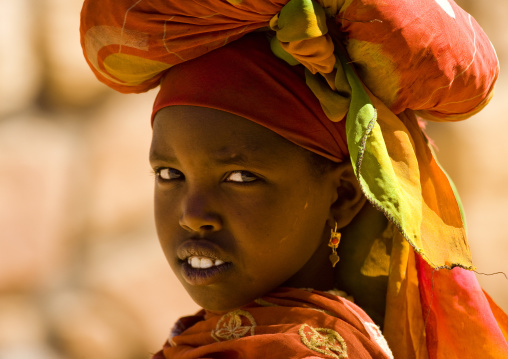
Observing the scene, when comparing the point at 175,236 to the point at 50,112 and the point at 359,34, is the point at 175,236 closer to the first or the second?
the point at 359,34

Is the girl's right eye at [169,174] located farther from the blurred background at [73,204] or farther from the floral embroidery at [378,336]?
the blurred background at [73,204]

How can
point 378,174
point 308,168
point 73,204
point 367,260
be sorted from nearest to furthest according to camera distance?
point 378,174
point 308,168
point 367,260
point 73,204

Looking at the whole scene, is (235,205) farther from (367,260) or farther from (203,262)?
(367,260)

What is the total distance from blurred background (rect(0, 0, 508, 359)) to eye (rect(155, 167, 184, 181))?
1.38 metres

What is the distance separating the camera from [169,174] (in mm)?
1556

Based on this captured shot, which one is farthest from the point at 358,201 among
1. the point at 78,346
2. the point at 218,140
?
the point at 78,346

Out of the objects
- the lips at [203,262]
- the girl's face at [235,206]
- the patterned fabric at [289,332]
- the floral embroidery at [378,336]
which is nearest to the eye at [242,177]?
the girl's face at [235,206]

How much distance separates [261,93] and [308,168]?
173 mm

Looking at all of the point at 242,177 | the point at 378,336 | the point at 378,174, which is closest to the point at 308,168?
the point at 242,177

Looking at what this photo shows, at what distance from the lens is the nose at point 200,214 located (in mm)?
1434

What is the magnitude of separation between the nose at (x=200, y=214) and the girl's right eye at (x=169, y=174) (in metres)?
0.08

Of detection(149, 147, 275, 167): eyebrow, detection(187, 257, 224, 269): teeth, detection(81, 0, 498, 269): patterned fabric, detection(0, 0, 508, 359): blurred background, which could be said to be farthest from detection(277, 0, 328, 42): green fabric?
detection(0, 0, 508, 359): blurred background

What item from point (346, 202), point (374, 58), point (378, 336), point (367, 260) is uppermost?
point (374, 58)

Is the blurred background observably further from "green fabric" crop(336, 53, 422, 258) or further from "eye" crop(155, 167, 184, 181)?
"green fabric" crop(336, 53, 422, 258)
